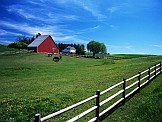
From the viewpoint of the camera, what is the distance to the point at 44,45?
3930 inches

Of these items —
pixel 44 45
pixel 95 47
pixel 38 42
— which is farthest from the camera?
pixel 95 47

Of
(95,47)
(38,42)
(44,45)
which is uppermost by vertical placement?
(38,42)

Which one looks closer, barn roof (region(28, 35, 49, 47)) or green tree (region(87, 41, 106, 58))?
barn roof (region(28, 35, 49, 47))

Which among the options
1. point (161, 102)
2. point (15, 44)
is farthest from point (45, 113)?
point (15, 44)

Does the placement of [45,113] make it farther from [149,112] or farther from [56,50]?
[56,50]

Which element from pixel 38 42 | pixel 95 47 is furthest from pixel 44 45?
pixel 95 47

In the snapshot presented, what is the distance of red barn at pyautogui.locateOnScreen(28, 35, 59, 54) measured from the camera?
9709 cm

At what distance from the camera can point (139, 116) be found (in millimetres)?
11859

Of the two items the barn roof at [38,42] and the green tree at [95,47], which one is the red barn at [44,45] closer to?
the barn roof at [38,42]

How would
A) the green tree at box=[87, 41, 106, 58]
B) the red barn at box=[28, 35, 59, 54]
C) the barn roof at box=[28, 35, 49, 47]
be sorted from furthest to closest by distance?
the green tree at box=[87, 41, 106, 58] < the barn roof at box=[28, 35, 49, 47] < the red barn at box=[28, 35, 59, 54]

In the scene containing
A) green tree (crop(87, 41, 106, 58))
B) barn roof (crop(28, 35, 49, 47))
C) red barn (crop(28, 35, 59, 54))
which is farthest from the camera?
green tree (crop(87, 41, 106, 58))

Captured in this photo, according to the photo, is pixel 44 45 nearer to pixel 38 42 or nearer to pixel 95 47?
pixel 38 42

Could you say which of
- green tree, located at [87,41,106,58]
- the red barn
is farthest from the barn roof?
green tree, located at [87,41,106,58]

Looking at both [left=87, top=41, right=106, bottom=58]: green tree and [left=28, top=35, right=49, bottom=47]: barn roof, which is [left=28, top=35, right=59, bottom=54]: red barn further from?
[left=87, top=41, right=106, bottom=58]: green tree
